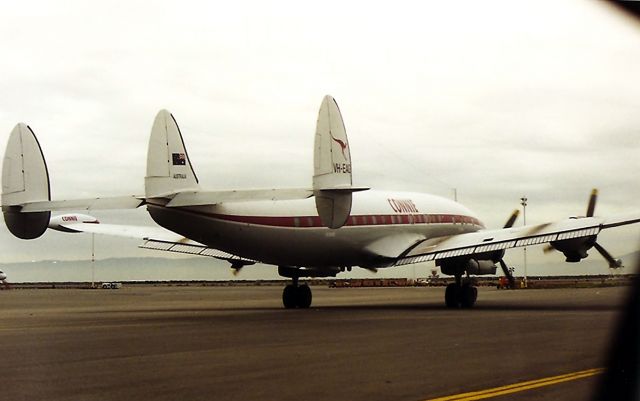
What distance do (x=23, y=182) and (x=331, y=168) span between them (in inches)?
334

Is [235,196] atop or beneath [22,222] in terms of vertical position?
atop

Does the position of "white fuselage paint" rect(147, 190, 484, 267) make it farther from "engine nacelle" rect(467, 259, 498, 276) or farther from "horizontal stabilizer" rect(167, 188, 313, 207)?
"engine nacelle" rect(467, 259, 498, 276)

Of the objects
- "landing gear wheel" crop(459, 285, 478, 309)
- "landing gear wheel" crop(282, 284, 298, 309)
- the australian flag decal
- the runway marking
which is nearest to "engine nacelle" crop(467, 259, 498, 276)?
"landing gear wheel" crop(459, 285, 478, 309)

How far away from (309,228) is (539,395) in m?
20.5

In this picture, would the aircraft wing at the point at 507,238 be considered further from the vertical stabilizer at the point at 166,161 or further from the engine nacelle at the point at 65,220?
the engine nacelle at the point at 65,220

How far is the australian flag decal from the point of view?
2575 cm

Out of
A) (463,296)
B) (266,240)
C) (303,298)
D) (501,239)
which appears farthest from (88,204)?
(463,296)

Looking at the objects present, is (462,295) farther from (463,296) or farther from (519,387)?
(519,387)

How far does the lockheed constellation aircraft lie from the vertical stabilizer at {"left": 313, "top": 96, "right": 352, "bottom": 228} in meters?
0.03

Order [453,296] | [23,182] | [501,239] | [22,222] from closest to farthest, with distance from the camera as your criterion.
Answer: [22,222]
[23,182]
[501,239]
[453,296]

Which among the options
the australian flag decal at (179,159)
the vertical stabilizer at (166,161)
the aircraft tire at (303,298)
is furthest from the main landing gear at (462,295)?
the australian flag decal at (179,159)

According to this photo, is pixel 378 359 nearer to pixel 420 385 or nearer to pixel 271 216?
pixel 420 385

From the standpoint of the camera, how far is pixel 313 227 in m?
31.2

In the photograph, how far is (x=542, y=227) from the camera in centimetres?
3002
